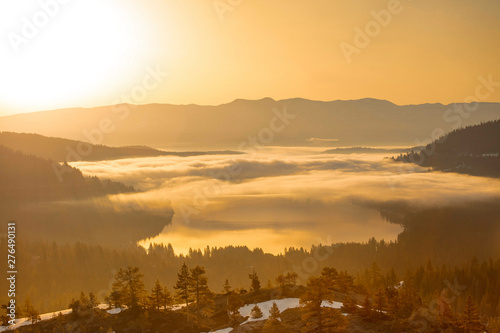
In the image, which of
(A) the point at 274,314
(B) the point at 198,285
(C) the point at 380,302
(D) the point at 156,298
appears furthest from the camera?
(D) the point at 156,298

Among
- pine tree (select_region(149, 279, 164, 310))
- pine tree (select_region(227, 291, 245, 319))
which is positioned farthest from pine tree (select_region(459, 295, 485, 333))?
pine tree (select_region(149, 279, 164, 310))

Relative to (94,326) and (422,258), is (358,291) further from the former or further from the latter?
(422,258)

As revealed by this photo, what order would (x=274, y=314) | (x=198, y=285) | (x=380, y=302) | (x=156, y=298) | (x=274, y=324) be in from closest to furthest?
1. (x=274, y=324)
2. (x=274, y=314)
3. (x=380, y=302)
4. (x=198, y=285)
5. (x=156, y=298)

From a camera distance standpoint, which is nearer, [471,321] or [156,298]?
[471,321]

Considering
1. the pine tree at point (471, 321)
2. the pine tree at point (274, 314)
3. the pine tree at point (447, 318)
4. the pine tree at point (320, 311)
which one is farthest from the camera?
the pine tree at point (274, 314)

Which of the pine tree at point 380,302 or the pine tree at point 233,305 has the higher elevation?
the pine tree at point 380,302

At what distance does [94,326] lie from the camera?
6506cm

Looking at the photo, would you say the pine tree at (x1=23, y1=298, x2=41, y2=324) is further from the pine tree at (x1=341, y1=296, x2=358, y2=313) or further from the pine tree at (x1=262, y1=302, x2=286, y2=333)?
the pine tree at (x1=341, y1=296, x2=358, y2=313)

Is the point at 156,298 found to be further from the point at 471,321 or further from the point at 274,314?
→ the point at 471,321

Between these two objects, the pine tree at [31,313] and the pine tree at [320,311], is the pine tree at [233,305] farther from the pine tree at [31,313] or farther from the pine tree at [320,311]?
the pine tree at [31,313]

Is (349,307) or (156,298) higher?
(349,307)

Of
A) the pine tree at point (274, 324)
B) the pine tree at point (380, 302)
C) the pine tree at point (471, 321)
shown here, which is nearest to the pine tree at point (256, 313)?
the pine tree at point (274, 324)

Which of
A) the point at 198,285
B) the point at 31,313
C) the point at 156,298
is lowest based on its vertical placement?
the point at 31,313

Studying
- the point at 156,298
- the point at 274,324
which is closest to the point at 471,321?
the point at 274,324
